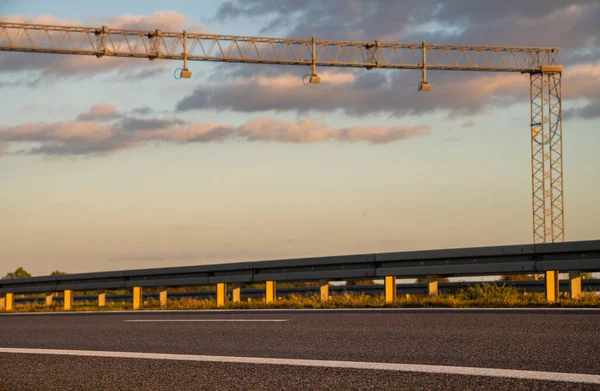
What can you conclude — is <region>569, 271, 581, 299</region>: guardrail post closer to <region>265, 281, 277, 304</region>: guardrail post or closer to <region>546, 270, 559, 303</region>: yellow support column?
<region>546, 270, 559, 303</region>: yellow support column

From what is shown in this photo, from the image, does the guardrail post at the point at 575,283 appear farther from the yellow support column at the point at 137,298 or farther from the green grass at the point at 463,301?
the yellow support column at the point at 137,298

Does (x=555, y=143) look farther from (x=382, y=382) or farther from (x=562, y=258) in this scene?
(x=382, y=382)

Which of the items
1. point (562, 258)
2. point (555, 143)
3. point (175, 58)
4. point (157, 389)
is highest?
point (175, 58)

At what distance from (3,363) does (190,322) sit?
357 centimetres

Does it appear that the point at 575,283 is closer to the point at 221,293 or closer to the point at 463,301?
the point at 463,301

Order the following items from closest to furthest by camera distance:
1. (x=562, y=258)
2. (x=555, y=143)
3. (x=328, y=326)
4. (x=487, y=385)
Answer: (x=487, y=385), (x=328, y=326), (x=562, y=258), (x=555, y=143)

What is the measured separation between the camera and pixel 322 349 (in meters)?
7.01

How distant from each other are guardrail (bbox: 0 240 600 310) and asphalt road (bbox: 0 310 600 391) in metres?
1.98

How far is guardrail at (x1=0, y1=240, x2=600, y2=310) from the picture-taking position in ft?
38.1

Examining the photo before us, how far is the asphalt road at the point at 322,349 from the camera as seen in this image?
546cm

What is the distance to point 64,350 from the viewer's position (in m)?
8.02

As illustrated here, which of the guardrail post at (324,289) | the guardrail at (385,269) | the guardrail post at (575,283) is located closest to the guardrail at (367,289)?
the guardrail post at (324,289)

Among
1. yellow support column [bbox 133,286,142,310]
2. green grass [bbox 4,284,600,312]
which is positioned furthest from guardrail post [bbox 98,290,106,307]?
green grass [bbox 4,284,600,312]

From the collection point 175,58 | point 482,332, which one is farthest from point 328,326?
point 175,58
